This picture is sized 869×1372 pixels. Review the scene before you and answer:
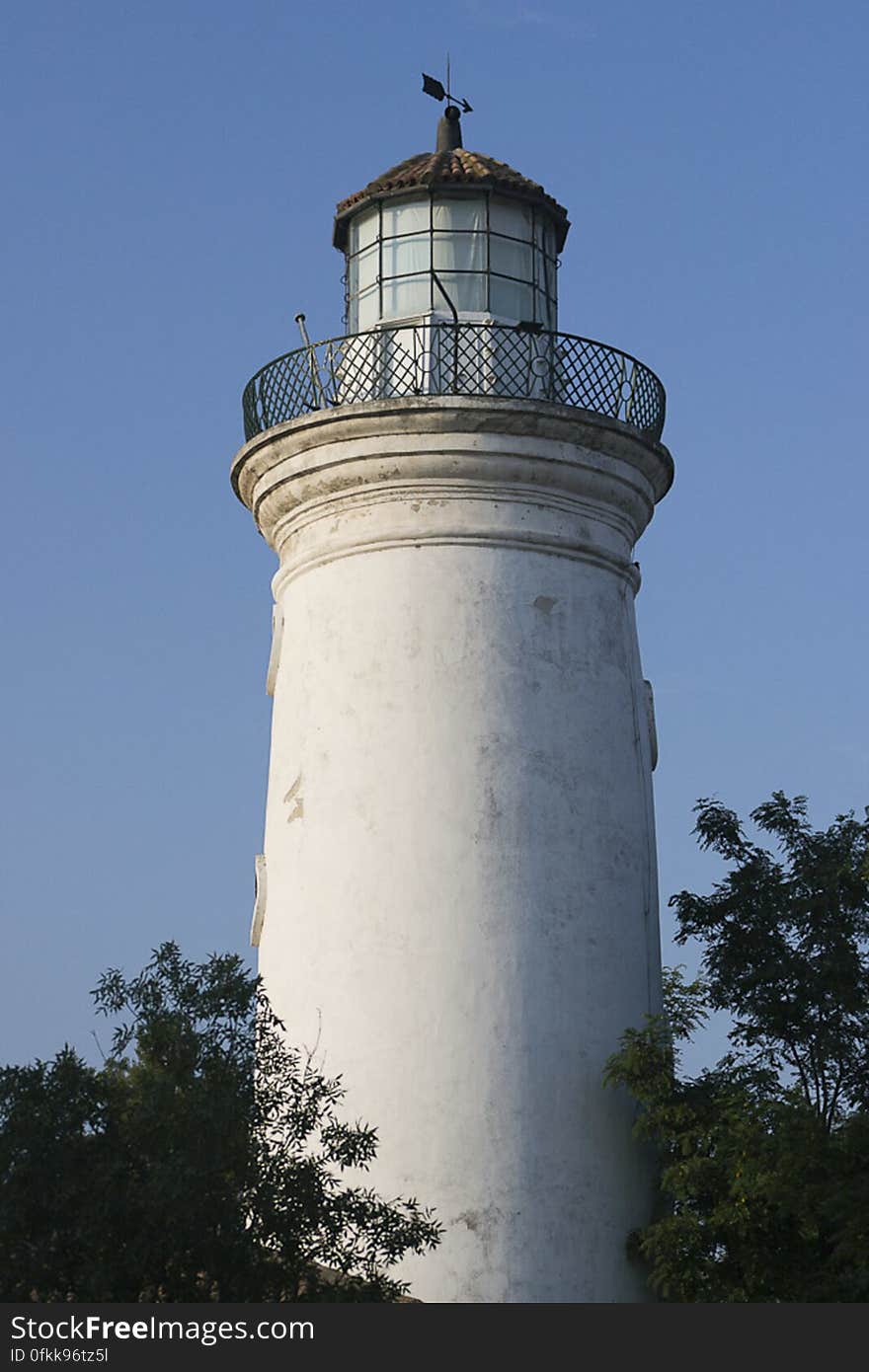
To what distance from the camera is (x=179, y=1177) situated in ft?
45.8

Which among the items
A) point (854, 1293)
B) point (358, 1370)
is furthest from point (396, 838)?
point (358, 1370)

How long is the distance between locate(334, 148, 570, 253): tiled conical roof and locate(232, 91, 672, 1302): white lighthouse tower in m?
0.04

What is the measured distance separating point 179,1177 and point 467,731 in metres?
6.69

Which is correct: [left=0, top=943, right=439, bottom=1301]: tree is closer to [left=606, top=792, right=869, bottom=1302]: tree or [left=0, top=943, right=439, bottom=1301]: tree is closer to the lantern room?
[left=606, top=792, right=869, bottom=1302]: tree

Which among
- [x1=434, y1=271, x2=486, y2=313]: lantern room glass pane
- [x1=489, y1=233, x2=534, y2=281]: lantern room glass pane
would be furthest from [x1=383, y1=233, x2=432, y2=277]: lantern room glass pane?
[x1=489, y1=233, x2=534, y2=281]: lantern room glass pane

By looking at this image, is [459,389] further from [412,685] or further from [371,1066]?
[371,1066]

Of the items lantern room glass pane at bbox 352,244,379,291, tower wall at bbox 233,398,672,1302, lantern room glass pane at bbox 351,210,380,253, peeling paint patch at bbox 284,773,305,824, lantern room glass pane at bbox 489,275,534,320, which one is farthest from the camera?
lantern room glass pane at bbox 351,210,380,253

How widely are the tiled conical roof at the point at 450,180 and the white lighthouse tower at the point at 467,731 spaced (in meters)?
0.04

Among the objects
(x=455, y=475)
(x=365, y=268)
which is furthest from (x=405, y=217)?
(x=455, y=475)

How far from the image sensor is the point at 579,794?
1991cm

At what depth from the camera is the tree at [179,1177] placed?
1405 cm

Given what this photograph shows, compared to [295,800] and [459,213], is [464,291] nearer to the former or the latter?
[459,213]

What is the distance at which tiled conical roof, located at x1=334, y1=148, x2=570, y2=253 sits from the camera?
21172 mm

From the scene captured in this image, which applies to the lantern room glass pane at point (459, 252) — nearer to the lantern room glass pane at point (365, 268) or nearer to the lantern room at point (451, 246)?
the lantern room at point (451, 246)
